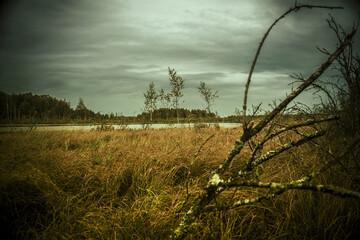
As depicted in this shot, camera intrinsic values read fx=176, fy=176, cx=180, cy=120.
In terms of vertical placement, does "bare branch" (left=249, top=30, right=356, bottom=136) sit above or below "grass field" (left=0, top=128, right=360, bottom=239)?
above

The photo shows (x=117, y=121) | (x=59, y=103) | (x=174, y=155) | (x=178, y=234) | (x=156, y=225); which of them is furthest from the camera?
(x=59, y=103)

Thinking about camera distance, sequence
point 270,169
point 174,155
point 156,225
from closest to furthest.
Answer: point 156,225 → point 270,169 → point 174,155

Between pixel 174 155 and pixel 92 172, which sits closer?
pixel 92 172

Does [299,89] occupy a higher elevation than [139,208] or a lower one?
higher

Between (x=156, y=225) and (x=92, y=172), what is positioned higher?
(x=92, y=172)

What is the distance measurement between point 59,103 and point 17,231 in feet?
286

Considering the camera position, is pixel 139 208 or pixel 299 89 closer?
pixel 299 89

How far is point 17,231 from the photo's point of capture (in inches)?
74.0

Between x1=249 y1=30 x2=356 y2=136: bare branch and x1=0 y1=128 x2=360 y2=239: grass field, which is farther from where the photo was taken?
x1=0 y1=128 x2=360 y2=239: grass field

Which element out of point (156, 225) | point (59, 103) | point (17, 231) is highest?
point (59, 103)

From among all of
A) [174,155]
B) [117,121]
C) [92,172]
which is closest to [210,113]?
[117,121]

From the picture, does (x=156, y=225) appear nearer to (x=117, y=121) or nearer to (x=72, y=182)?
(x=72, y=182)

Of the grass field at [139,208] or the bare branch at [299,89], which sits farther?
the grass field at [139,208]

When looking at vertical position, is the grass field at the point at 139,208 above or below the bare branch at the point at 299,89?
below
